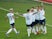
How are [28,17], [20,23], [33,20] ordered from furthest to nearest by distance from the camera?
[20,23], [33,20], [28,17]

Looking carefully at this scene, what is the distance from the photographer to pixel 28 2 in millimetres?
35406

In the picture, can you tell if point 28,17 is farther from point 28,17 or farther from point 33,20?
point 33,20

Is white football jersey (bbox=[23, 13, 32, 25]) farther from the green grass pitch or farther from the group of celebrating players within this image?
the green grass pitch

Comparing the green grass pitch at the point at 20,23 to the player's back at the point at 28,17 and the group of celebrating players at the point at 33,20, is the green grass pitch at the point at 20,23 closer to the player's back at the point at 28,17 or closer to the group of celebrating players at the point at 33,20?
the group of celebrating players at the point at 33,20

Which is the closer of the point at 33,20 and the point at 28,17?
the point at 28,17

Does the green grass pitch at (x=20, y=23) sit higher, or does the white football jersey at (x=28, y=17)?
the white football jersey at (x=28, y=17)

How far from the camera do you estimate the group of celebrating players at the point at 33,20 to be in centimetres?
1919

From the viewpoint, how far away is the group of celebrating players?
19.2m

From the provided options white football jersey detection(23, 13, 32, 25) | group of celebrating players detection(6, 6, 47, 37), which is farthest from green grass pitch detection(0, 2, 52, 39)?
white football jersey detection(23, 13, 32, 25)

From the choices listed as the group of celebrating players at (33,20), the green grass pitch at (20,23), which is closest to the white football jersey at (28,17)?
the group of celebrating players at (33,20)

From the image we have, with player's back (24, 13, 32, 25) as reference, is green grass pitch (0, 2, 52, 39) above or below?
below

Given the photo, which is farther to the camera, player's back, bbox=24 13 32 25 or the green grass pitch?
the green grass pitch

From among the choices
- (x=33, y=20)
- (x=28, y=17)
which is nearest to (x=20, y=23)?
→ (x=33, y=20)

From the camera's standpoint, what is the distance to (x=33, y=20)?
2000 cm
